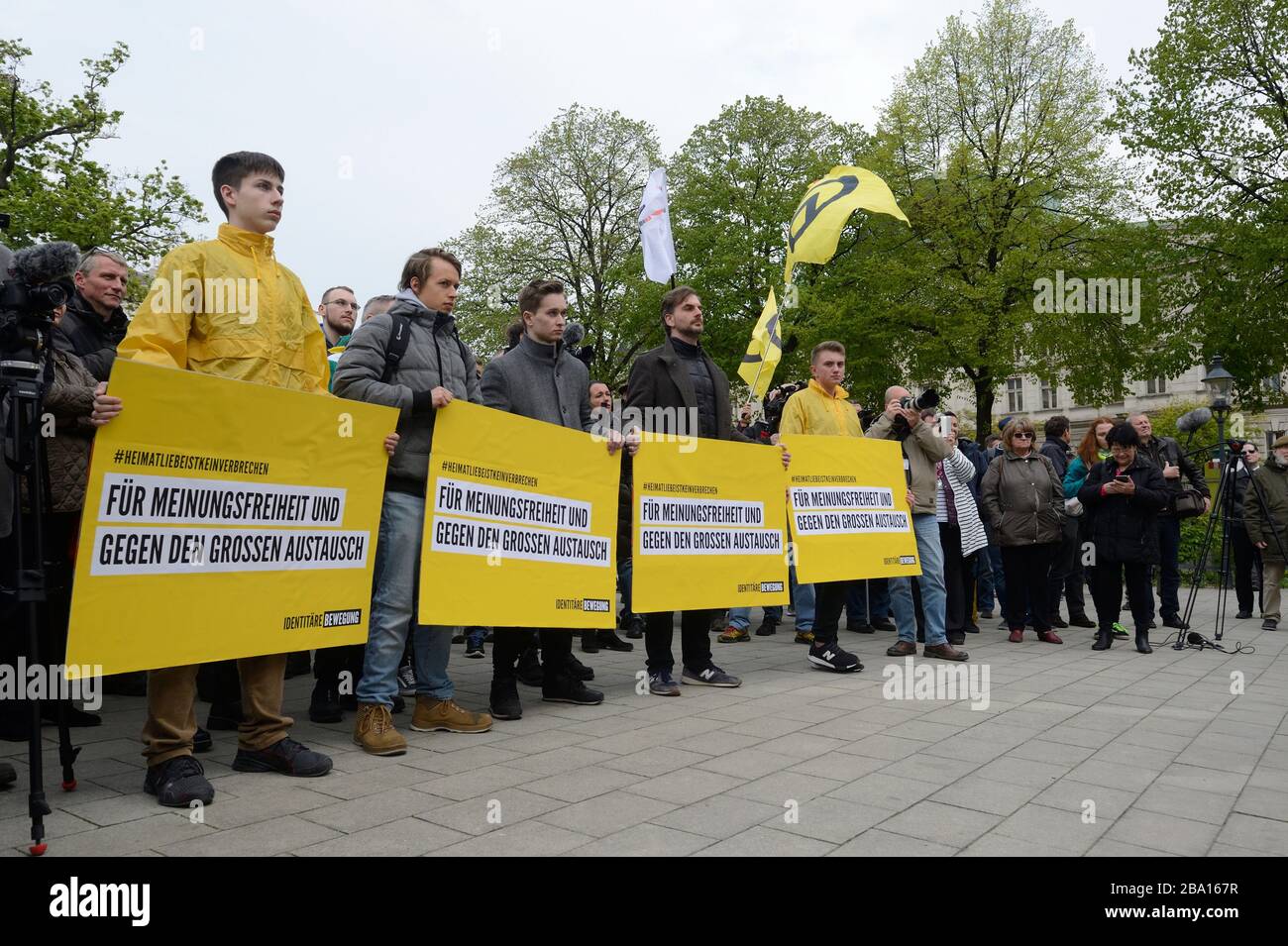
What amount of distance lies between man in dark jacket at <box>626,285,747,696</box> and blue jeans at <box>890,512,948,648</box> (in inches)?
79.0

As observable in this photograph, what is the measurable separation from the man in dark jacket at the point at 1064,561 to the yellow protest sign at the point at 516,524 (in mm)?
6038

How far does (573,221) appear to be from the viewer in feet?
124

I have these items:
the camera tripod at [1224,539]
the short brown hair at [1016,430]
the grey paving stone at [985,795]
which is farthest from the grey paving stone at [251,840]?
the camera tripod at [1224,539]

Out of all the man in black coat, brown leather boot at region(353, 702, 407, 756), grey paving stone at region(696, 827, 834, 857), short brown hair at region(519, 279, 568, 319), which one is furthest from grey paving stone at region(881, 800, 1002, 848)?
short brown hair at region(519, 279, 568, 319)

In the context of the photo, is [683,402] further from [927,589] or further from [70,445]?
[70,445]

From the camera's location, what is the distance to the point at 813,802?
12.1 feet

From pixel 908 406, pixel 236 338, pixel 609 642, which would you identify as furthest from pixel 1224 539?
pixel 236 338

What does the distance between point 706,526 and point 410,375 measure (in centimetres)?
246

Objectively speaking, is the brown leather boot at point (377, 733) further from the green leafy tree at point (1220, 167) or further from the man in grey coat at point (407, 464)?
the green leafy tree at point (1220, 167)

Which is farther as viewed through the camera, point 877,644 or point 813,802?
point 877,644

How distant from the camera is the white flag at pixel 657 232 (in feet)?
36.4
